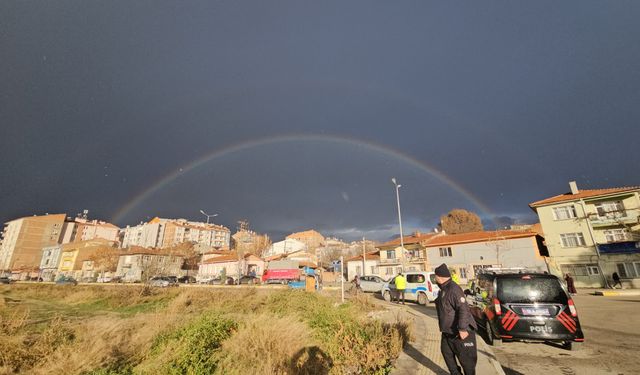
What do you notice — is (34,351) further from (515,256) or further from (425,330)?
(515,256)

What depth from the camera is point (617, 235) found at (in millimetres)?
29984

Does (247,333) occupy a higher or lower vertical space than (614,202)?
lower

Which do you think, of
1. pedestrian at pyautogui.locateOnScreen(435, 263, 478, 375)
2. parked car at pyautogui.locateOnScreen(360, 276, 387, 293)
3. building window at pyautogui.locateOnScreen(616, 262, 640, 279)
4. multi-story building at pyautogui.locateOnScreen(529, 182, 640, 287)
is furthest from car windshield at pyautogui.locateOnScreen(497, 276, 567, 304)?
building window at pyautogui.locateOnScreen(616, 262, 640, 279)

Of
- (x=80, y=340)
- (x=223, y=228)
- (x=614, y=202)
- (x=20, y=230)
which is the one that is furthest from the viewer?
(x=223, y=228)

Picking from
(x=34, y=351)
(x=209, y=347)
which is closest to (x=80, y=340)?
(x=34, y=351)

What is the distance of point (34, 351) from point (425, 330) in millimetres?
9816

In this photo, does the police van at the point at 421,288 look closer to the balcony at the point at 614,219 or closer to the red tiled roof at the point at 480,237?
the red tiled roof at the point at 480,237

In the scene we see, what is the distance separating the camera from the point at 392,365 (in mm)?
5000

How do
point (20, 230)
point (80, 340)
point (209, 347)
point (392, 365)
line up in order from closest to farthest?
point (392, 365) < point (209, 347) < point (80, 340) < point (20, 230)

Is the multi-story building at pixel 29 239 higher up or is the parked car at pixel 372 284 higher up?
the multi-story building at pixel 29 239

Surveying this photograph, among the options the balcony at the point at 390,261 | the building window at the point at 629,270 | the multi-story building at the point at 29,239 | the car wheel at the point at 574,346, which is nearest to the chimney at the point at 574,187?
the building window at the point at 629,270

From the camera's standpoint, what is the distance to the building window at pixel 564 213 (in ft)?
106

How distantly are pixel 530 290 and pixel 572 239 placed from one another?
3423 cm

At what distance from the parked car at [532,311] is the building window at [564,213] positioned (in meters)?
34.0
